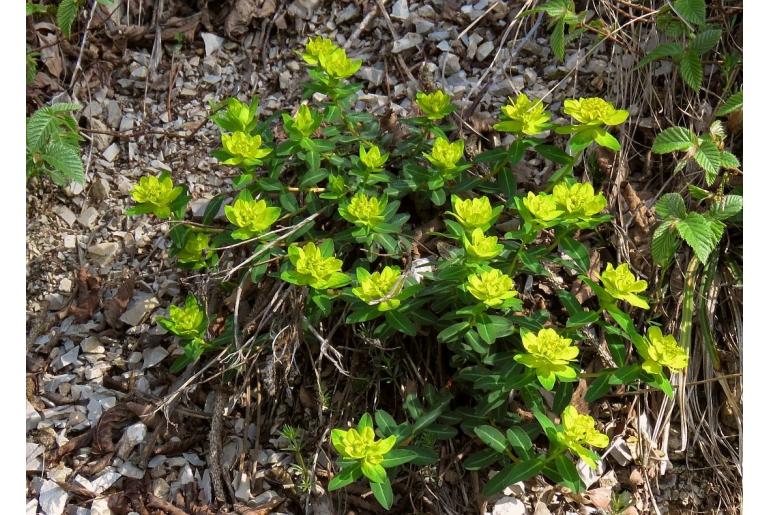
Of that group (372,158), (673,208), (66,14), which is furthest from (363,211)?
(66,14)

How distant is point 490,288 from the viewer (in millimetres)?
1803

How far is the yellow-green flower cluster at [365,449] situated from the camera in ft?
5.89

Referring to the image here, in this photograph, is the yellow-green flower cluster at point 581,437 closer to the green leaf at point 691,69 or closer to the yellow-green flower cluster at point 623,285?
the yellow-green flower cluster at point 623,285

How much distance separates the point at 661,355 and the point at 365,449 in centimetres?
73

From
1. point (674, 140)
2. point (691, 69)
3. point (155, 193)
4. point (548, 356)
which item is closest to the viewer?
point (548, 356)

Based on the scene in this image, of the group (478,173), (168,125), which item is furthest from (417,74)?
(168,125)

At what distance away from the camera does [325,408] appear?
7.01ft

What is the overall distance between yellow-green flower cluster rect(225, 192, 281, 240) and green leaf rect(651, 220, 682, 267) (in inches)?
41.8

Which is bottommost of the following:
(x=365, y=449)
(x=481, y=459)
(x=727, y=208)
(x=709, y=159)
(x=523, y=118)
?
(x=481, y=459)

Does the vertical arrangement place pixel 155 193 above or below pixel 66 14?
below

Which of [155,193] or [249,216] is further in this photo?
[155,193]

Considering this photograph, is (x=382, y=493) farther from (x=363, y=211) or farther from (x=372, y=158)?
(x=372, y=158)

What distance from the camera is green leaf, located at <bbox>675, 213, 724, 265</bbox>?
2051 millimetres

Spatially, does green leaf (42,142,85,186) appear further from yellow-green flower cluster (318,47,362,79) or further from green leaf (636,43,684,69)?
green leaf (636,43,684,69)
